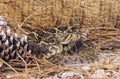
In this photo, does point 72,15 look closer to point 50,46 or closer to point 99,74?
point 50,46

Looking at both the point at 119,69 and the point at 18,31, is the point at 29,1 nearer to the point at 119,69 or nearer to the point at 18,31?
the point at 18,31

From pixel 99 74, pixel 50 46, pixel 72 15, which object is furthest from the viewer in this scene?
pixel 72 15

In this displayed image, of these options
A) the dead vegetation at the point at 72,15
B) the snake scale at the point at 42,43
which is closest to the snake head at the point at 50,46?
the snake scale at the point at 42,43

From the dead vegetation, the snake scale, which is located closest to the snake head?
the snake scale

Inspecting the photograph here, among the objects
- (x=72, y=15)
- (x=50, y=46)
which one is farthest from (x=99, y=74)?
(x=72, y=15)

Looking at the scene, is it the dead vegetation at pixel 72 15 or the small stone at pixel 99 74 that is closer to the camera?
the small stone at pixel 99 74

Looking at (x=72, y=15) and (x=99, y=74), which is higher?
(x=72, y=15)

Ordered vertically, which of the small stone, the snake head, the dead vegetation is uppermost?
the dead vegetation

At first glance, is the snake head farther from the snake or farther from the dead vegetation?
the dead vegetation

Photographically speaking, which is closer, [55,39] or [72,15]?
[55,39]

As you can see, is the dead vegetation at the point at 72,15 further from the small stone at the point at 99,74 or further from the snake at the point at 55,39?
the small stone at the point at 99,74

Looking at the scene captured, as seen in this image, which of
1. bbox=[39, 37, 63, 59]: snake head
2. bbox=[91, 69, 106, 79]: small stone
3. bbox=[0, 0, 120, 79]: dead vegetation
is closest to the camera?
bbox=[91, 69, 106, 79]: small stone
